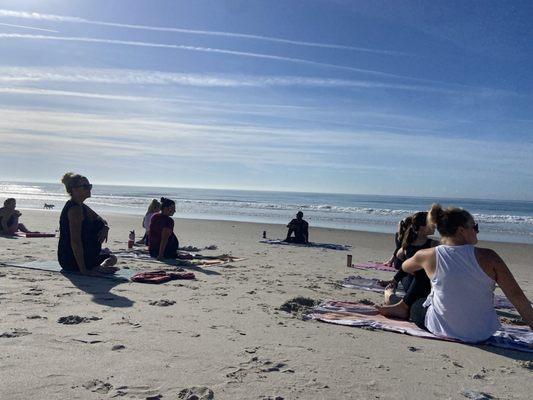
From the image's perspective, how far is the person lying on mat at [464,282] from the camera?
15.0ft

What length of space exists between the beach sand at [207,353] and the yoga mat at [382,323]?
0.15 m

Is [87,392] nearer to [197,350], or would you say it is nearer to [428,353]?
[197,350]

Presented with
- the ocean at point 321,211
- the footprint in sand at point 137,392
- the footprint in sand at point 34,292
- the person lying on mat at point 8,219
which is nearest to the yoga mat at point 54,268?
the footprint in sand at point 34,292

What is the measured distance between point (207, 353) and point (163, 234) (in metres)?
5.84

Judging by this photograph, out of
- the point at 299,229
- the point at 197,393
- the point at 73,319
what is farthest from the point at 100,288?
the point at 299,229

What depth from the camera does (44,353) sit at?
12.2 ft

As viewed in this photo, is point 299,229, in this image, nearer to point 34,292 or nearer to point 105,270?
point 105,270

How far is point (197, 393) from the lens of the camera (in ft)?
10.5

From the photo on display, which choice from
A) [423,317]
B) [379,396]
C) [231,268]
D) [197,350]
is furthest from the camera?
[231,268]

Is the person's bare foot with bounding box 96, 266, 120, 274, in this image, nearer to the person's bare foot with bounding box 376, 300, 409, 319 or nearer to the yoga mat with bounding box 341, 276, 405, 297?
the yoga mat with bounding box 341, 276, 405, 297

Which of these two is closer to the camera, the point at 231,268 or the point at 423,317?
the point at 423,317

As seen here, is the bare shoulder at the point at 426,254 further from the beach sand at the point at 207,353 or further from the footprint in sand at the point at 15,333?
the footprint in sand at the point at 15,333

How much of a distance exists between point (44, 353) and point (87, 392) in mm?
822

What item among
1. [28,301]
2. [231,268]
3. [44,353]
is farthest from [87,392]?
[231,268]
